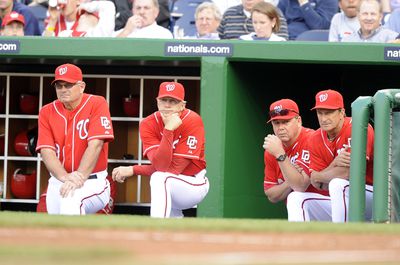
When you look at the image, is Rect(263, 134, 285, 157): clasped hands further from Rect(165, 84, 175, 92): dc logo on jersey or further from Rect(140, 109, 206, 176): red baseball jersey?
Rect(165, 84, 175, 92): dc logo on jersey

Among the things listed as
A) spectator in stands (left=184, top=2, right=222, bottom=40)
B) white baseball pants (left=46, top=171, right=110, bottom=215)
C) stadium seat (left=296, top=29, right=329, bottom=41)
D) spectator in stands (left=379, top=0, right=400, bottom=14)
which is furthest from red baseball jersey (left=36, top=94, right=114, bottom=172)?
spectator in stands (left=379, top=0, right=400, bottom=14)

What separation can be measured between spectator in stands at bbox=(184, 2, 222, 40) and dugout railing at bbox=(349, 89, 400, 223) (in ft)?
9.76

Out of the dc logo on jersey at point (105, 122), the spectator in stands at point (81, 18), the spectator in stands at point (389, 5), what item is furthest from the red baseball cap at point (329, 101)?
the spectator in stands at point (389, 5)

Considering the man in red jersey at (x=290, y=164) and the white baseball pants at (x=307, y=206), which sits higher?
the man in red jersey at (x=290, y=164)

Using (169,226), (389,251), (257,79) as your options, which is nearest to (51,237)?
(169,226)

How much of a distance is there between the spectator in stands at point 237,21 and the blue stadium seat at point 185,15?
1.65ft

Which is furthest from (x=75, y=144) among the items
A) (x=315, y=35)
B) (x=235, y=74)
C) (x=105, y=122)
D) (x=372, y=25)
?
(x=315, y=35)

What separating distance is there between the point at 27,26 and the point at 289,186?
380 cm

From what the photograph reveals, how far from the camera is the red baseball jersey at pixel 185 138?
8367 millimetres

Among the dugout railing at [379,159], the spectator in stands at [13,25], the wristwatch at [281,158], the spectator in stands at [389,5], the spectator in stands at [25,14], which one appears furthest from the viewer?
the spectator in stands at [389,5]

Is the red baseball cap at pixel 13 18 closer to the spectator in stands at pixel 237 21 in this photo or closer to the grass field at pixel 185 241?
the spectator in stands at pixel 237 21

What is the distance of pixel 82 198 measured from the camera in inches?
319

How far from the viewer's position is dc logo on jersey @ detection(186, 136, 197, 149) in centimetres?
835

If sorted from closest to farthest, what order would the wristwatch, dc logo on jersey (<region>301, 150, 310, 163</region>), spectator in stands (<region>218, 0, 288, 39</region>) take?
the wristwatch < dc logo on jersey (<region>301, 150, 310, 163</region>) < spectator in stands (<region>218, 0, 288, 39</region>)
